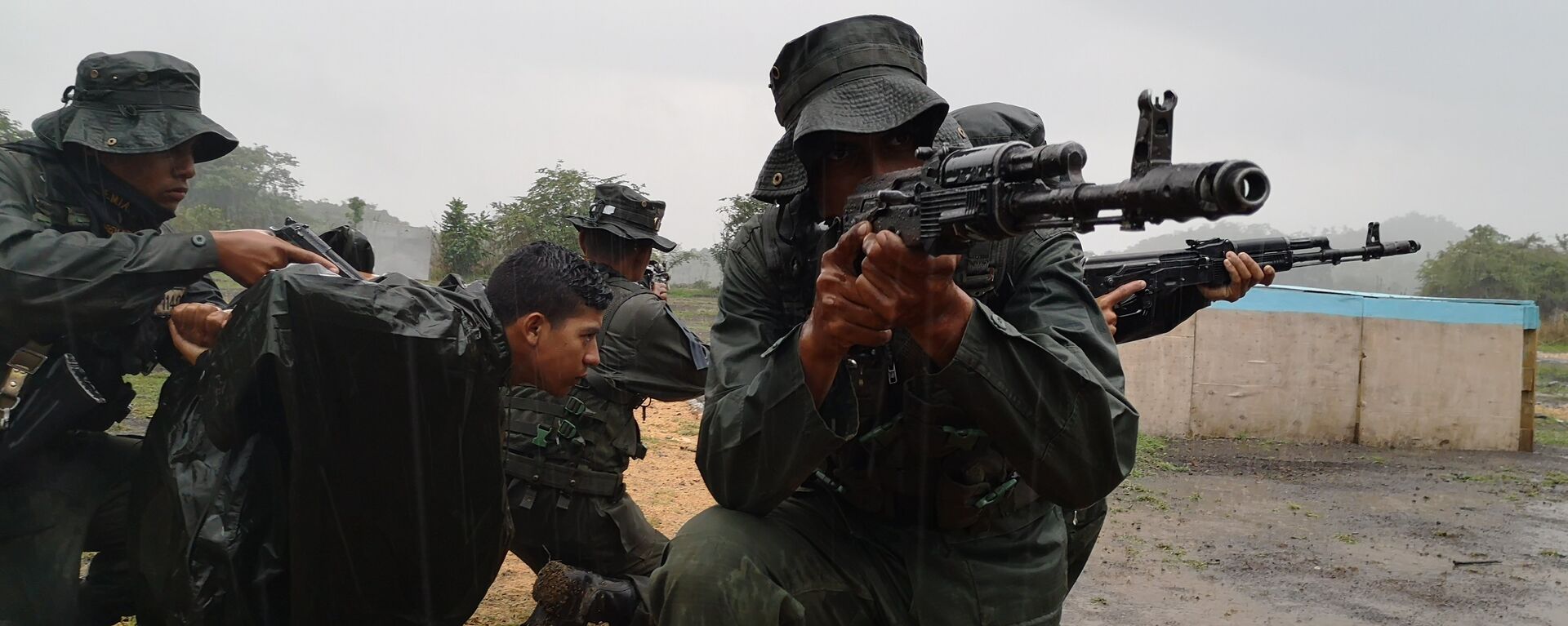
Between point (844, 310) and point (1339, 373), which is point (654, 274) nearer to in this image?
point (844, 310)

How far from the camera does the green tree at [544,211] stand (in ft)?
34.4

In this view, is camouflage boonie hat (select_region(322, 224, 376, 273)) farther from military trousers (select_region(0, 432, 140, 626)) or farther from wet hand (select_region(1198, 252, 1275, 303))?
wet hand (select_region(1198, 252, 1275, 303))

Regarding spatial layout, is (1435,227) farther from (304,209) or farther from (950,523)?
(950,523)

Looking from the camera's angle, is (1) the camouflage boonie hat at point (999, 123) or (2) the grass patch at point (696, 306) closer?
(1) the camouflage boonie hat at point (999, 123)

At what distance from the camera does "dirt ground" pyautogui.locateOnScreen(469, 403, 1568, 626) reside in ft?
17.3

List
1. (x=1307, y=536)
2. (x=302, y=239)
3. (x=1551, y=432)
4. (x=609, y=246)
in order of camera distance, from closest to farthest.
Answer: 1. (x=302, y=239)
2. (x=609, y=246)
3. (x=1307, y=536)
4. (x=1551, y=432)

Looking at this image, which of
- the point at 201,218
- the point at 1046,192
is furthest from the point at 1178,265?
the point at 201,218

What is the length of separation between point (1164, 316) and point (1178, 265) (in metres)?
0.29

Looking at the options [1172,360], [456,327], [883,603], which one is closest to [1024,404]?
[883,603]

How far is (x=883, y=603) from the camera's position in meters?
2.73

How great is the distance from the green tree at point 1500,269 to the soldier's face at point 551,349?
27.6m

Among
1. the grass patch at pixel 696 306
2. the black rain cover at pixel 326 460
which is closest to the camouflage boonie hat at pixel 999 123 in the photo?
the black rain cover at pixel 326 460

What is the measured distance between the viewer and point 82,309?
313 cm

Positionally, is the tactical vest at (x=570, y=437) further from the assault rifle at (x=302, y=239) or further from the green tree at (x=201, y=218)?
the green tree at (x=201, y=218)
